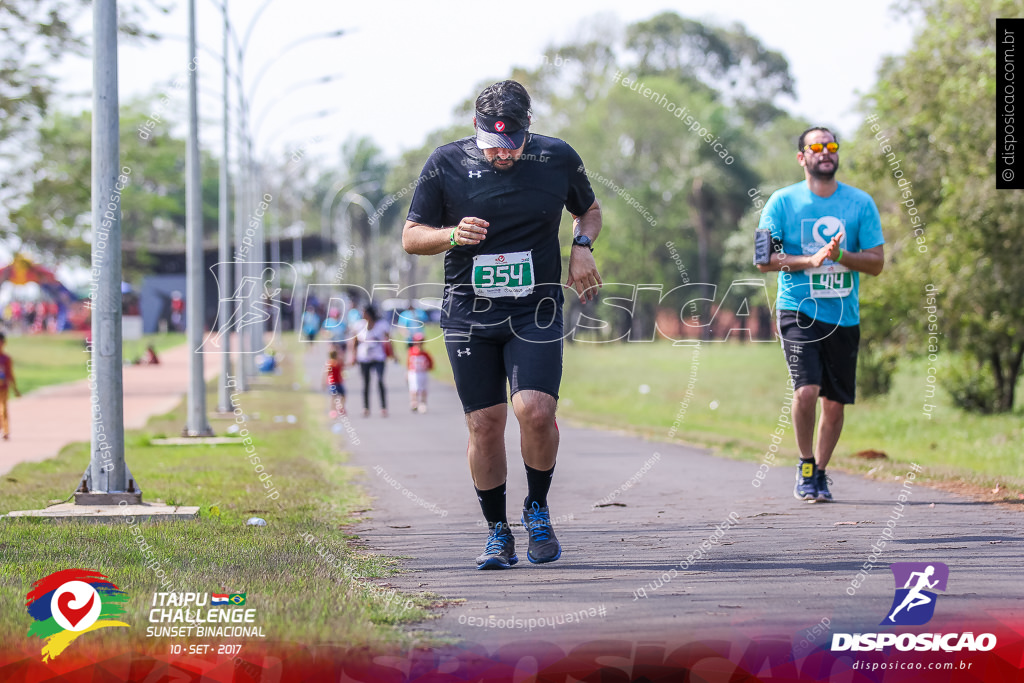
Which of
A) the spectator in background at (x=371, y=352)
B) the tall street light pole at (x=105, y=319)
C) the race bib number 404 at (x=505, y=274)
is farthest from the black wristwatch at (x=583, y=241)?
the spectator in background at (x=371, y=352)

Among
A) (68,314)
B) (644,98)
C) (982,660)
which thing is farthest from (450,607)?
(68,314)

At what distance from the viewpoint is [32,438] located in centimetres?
1493

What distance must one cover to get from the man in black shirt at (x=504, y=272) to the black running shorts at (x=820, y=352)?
7.56 feet

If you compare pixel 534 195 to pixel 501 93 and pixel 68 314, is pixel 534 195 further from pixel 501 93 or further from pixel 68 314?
pixel 68 314

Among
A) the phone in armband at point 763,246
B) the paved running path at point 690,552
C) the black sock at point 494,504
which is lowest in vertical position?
the paved running path at point 690,552

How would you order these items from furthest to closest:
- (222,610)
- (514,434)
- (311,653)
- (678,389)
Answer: (678,389), (514,434), (222,610), (311,653)

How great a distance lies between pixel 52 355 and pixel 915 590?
43288 millimetres

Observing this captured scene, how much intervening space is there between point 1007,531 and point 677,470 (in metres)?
3.91

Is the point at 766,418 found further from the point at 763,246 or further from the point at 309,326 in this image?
the point at 309,326

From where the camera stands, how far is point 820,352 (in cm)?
757

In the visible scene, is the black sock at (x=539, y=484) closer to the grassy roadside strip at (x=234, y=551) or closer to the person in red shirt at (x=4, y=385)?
the grassy roadside strip at (x=234, y=551)

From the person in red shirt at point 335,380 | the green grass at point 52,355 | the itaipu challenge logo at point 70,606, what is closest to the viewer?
the itaipu challenge logo at point 70,606

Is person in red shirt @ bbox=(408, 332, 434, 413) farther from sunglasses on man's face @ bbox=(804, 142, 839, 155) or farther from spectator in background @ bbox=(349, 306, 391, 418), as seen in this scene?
sunglasses on man's face @ bbox=(804, 142, 839, 155)

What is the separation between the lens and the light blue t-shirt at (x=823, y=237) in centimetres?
750
